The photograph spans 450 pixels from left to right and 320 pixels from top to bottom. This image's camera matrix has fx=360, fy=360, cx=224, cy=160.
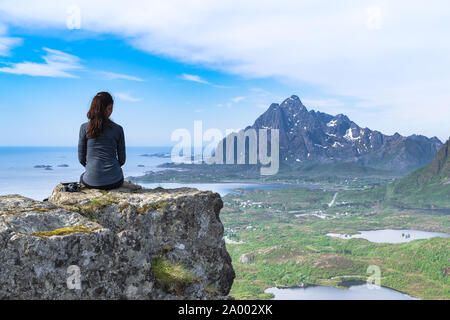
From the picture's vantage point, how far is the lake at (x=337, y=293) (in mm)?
97125

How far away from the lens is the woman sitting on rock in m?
8.19

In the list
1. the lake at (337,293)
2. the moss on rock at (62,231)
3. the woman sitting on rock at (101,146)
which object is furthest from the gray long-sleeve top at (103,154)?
the lake at (337,293)

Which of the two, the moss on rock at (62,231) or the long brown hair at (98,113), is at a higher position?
the long brown hair at (98,113)

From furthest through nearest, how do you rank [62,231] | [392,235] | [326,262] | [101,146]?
[392,235]
[326,262]
[101,146]
[62,231]

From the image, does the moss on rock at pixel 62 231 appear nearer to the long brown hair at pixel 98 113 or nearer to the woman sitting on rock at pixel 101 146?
the woman sitting on rock at pixel 101 146

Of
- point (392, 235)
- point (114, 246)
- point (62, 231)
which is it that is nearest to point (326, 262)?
point (392, 235)

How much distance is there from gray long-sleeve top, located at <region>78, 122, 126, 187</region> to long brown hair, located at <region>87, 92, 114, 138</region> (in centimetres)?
13

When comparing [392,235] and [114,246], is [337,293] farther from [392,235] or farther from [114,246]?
[114,246]

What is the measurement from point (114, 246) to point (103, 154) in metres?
3.01

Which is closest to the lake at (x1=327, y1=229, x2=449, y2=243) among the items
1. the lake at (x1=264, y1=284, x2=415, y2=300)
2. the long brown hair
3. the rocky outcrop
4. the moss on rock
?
the lake at (x1=264, y1=284, x2=415, y2=300)

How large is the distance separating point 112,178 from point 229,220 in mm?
187680

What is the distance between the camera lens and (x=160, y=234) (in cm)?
778

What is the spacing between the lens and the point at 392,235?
579 feet
